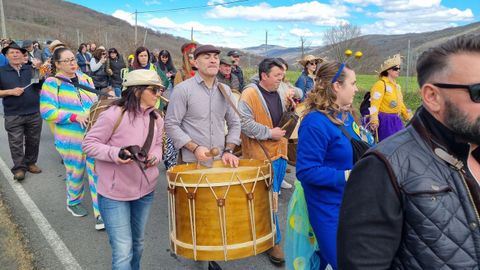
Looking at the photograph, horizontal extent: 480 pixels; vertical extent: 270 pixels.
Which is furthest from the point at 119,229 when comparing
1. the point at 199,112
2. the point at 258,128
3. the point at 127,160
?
the point at 258,128

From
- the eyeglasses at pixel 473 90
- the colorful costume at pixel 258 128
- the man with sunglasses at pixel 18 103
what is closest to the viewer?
the eyeglasses at pixel 473 90

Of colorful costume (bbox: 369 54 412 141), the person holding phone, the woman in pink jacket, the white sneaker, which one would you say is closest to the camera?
the woman in pink jacket

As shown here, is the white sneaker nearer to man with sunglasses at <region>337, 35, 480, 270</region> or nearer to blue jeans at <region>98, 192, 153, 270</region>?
blue jeans at <region>98, 192, 153, 270</region>

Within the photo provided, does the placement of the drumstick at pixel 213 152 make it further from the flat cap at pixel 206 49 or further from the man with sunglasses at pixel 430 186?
the man with sunglasses at pixel 430 186

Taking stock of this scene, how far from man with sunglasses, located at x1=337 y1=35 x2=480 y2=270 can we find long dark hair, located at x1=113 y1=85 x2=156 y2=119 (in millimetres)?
2095

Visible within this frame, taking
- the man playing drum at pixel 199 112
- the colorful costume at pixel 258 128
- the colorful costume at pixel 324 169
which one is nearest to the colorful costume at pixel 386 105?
the colorful costume at pixel 258 128

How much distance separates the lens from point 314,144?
2693 mm

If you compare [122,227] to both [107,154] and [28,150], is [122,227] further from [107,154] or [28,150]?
[28,150]

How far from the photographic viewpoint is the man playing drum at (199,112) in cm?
382

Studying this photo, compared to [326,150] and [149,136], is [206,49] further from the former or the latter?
[326,150]

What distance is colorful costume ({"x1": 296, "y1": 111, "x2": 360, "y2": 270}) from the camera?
8.80 ft

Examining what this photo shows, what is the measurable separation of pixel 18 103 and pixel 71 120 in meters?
2.56

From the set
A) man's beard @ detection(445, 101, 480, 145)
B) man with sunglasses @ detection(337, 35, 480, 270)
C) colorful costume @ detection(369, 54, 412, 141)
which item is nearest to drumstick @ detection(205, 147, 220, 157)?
man with sunglasses @ detection(337, 35, 480, 270)

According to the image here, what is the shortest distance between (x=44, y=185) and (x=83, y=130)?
1995 mm
